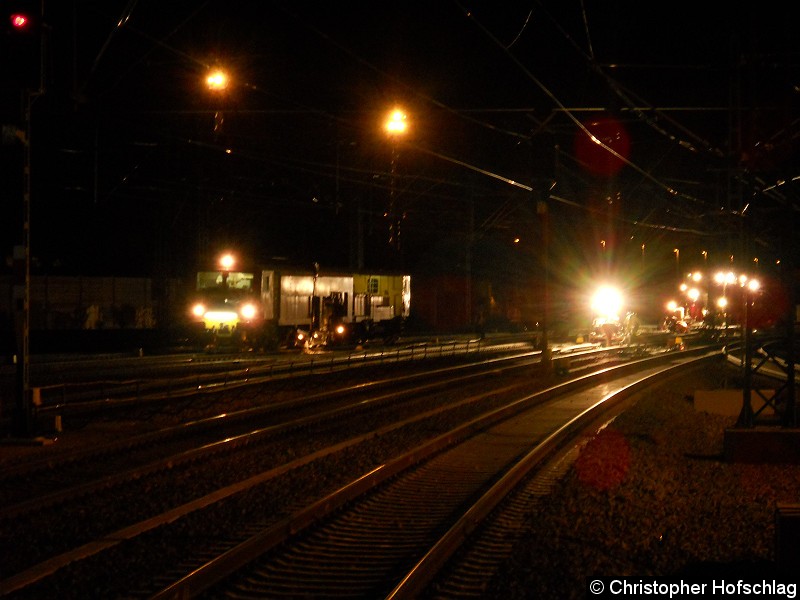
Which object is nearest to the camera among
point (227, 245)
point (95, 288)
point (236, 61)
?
point (236, 61)

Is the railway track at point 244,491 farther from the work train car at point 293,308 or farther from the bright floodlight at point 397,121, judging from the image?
the work train car at point 293,308

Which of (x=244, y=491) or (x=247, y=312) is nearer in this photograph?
(x=244, y=491)

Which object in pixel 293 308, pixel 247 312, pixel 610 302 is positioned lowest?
pixel 247 312

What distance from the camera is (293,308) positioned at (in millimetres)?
38344

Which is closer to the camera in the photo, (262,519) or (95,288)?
(262,519)

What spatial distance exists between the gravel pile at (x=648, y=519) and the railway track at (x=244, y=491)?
2.49m

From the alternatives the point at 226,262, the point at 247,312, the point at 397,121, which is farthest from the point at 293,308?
the point at 397,121

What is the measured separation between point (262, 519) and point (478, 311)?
5028 cm

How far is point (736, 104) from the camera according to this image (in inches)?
618

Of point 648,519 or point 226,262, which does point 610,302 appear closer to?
point 226,262

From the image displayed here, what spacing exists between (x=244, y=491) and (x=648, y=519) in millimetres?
4693

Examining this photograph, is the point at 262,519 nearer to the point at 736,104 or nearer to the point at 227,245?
the point at 736,104

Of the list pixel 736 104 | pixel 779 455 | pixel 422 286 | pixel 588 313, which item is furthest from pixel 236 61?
pixel 588 313

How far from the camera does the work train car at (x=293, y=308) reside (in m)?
34.5
